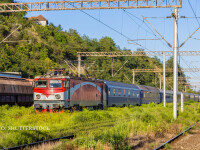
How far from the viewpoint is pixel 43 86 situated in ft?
80.1

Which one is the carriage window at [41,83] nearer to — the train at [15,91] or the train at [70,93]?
the train at [70,93]

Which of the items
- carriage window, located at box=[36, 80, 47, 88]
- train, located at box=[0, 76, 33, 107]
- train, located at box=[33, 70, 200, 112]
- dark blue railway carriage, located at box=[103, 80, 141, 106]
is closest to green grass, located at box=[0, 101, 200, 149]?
train, located at box=[33, 70, 200, 112]

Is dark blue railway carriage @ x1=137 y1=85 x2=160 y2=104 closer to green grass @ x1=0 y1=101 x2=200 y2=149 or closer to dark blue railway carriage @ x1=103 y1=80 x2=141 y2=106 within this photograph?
dark blue railway carriage @ x1=103 y1=80 x2=141 y2=106

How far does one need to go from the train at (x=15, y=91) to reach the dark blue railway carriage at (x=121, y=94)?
25.5ft

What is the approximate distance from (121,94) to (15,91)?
13.1m

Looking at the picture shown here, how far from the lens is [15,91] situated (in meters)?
28.8

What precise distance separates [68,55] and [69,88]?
2337 inches

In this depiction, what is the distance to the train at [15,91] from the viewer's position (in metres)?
27.0

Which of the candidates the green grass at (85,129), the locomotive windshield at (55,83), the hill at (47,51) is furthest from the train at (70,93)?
the hill at (47,51)

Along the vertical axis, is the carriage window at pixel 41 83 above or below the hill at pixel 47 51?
below

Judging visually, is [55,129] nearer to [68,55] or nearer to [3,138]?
[3,138]

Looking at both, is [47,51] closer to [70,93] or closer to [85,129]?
[70,93]

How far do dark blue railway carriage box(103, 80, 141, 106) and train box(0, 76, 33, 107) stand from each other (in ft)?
25.5

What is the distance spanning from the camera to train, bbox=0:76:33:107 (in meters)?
27.0
